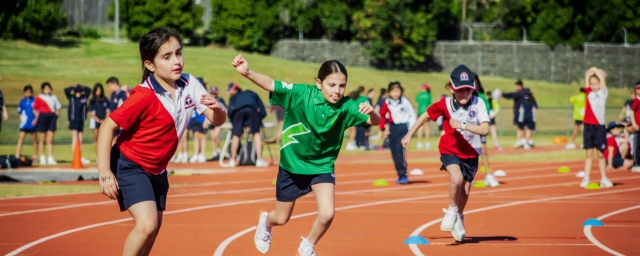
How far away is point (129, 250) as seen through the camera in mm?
5887

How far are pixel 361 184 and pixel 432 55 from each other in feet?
186

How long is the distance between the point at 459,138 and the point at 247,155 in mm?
12301

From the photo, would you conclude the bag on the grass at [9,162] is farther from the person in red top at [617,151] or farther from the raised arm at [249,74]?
the raised arm at [249,74]

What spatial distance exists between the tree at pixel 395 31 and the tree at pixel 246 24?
300 inches

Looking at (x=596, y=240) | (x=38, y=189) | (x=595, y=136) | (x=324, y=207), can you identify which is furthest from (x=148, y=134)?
(x=595, y=136)

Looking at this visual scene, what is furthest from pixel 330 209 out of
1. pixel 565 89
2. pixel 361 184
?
pixel 565 89

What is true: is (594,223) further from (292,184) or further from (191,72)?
(191,72)

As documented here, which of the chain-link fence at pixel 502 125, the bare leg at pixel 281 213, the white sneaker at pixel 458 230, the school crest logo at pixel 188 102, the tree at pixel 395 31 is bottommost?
the chain-link fence at pixel 502 125

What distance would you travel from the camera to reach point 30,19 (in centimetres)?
6519

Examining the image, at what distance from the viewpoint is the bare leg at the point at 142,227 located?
5828 millimetres

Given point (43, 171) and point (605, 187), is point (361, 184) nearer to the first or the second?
point (605, 187)

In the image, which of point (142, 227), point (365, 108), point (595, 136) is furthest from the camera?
point (595, 136)

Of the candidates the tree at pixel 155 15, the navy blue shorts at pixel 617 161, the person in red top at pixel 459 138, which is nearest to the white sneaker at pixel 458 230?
the person in red top at pixel 459 138

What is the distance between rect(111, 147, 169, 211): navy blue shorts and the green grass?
871 cm
